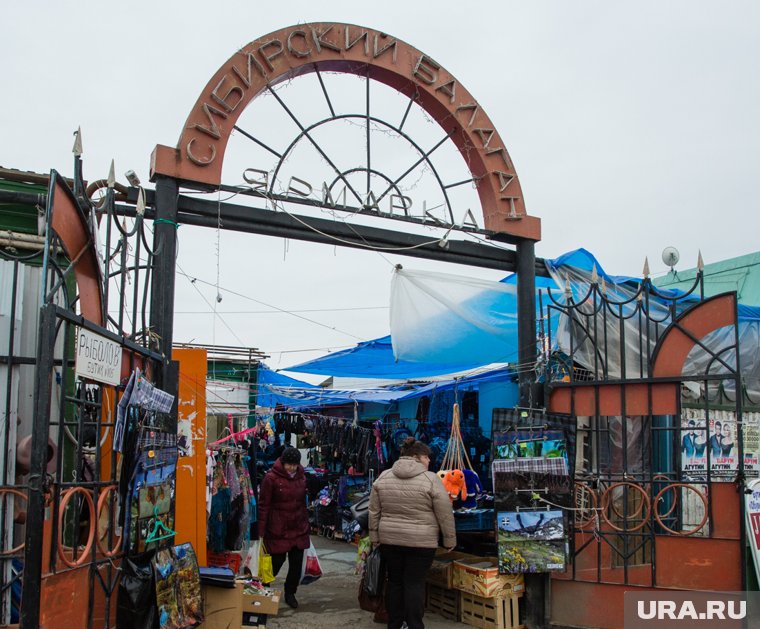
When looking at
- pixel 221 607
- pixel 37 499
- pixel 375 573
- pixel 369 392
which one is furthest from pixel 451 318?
pixel 37 499

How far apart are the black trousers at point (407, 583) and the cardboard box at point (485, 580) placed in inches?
29.7

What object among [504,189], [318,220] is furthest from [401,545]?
[504,189]

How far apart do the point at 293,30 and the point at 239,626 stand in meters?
5.89

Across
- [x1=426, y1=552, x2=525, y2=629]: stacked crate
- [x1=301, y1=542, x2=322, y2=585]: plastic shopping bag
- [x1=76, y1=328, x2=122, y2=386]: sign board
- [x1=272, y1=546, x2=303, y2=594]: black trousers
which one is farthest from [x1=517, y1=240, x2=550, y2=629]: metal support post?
[x1=76, y1=328, x2=122, y2=386]: sign board

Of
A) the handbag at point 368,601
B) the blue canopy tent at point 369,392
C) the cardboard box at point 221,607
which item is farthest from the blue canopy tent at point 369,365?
the cardboard box at point 221,607

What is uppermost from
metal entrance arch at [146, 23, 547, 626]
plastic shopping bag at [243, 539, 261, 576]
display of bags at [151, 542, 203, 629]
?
metal entrance arch at [146, 23, 547, 626]

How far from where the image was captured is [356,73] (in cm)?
811

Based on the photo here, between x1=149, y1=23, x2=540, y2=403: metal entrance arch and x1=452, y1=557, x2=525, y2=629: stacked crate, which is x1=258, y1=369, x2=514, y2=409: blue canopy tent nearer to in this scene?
x1=149, y1=23, x2=540, y2=403: metal entrance arch

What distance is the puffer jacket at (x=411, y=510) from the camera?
254 inches

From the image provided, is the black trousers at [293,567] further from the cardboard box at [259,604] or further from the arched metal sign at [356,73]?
the arched metal sign at [356,73]

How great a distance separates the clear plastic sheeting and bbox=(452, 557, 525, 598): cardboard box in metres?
2.96

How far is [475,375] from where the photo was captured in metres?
11.2

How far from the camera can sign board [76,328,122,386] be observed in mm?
4258

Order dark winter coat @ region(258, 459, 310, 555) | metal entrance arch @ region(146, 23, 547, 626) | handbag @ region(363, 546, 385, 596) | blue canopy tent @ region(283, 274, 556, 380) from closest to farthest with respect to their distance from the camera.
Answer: metal entrance arch @ region(146, 23, 547, 626)
handbag @ region(363, 546, 385, 596)
dark winter coat @ region(258, 459, 310, 555)
blue canopy tent @ region(283, 274, 556, 380)
